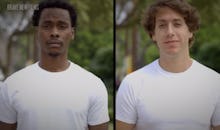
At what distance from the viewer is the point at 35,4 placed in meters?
3.00

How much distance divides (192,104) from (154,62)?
0.51 metres

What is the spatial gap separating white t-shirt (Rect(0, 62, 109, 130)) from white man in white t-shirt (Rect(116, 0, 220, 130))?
0.76 ft

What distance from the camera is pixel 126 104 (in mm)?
2965

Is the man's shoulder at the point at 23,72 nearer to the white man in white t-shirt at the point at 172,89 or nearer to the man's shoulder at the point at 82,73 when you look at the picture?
the man's shoulder at the point at 82,73

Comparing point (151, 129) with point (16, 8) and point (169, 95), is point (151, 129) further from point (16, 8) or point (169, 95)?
point (16, 8)

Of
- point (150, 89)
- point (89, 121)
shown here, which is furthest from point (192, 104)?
point (89, 121)

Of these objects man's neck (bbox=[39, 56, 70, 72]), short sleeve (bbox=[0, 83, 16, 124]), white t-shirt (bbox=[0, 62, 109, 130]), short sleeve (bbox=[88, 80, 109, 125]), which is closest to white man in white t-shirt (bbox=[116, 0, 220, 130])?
short sleeve (bbox=[88, 80, 109, 125])

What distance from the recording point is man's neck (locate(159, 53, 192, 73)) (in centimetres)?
297

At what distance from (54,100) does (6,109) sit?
46 centimetres

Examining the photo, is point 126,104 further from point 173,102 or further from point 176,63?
point 176,63

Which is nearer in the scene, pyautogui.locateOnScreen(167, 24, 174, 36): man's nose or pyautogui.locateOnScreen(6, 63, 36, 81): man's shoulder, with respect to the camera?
pyautogui.locateOnScreen(167, 24, 174, 36): man's nose

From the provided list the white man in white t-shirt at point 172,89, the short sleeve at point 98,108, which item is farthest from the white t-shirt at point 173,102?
the short sleeve at point 98,108

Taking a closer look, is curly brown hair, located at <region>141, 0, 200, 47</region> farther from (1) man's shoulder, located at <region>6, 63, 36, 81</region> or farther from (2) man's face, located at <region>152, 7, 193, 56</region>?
(1) man's shoulder, located at <region>6, 63, 36, 81</region>

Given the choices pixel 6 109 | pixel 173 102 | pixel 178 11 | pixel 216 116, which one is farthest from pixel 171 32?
pixel 6 109
